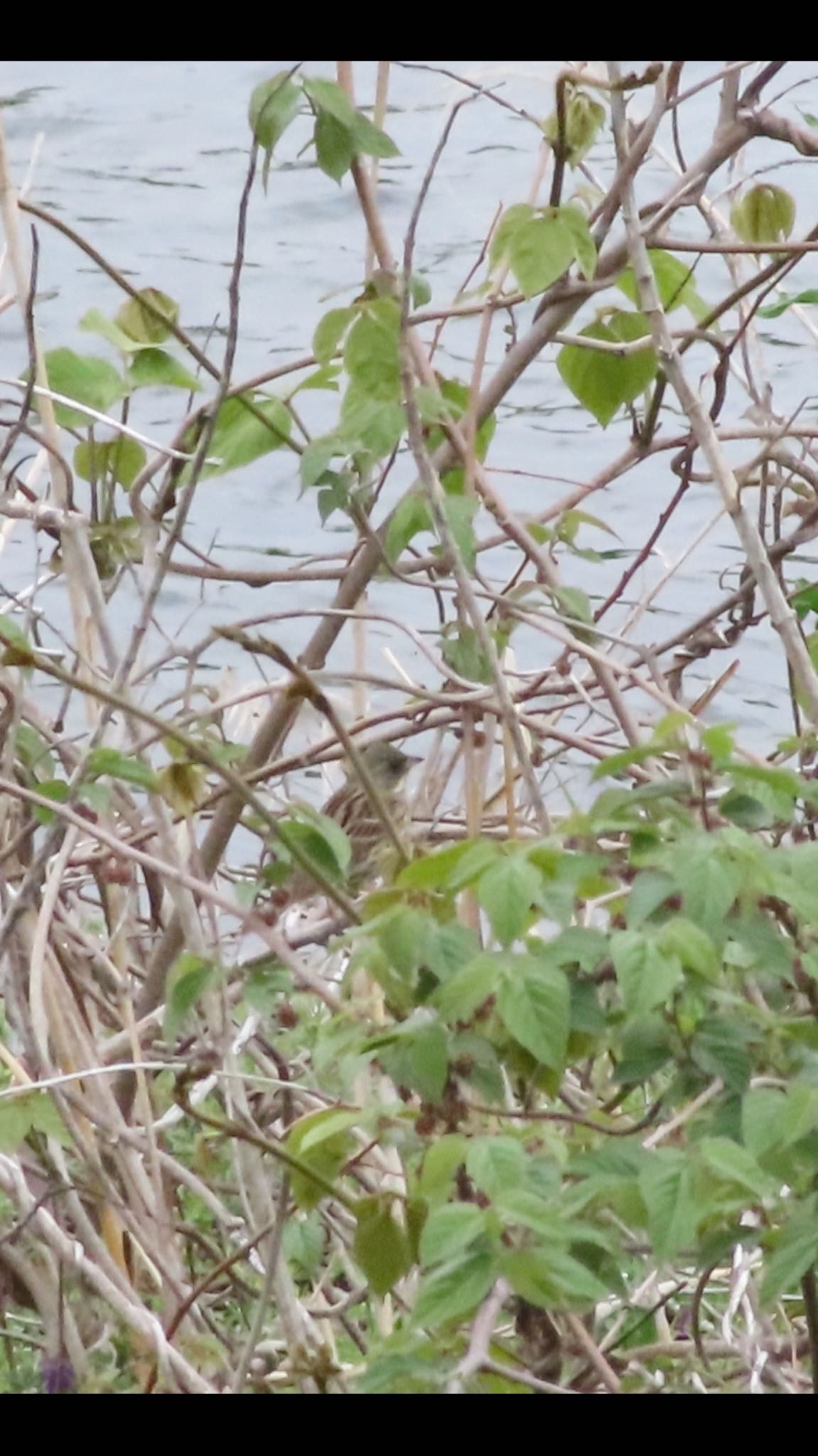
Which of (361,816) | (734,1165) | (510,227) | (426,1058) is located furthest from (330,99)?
(361,816)

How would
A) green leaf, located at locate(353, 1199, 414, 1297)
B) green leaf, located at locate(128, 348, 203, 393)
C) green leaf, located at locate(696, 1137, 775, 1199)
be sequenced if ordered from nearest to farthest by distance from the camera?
green leaf, located at locate(696, 1137, 775, 1199) < green leaf, located at locate(353, 1199, 414, 1297) < green leaf, located at locate(128, 348, 203, 393)

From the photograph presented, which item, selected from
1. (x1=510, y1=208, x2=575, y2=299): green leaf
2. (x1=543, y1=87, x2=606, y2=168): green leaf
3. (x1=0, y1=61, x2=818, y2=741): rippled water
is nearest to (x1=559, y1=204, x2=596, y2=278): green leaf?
(x1=510, y1=208, x2=575, y2=299): green leaf

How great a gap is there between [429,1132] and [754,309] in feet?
2.99

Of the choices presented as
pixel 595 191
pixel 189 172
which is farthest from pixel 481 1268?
pixel 189 172

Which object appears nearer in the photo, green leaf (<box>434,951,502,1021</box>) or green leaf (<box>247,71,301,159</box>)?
green leaf (<box>434,951,502,1021</box>)

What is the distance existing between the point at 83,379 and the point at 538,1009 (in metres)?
0.89

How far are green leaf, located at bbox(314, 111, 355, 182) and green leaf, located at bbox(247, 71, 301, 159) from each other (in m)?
0.03

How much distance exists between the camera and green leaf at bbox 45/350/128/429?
5.51ft

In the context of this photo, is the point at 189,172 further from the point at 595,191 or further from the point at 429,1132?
the point at 429,1132

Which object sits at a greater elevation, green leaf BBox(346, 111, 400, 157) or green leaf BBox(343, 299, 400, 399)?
green leaf BBox(346, 111, 400, 157)

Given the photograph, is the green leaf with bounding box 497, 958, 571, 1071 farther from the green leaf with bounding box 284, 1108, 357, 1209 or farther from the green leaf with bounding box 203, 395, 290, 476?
the green leaf with bounding box 203, 395, 290, 476

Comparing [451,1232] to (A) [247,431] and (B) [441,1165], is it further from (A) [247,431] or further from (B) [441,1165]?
(A) [247,431]

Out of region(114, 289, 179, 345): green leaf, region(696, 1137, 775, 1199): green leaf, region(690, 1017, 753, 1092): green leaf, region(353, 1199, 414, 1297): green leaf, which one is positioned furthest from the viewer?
region(114, 289, 179, 345): green leaf

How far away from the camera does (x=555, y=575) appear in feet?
5.50
